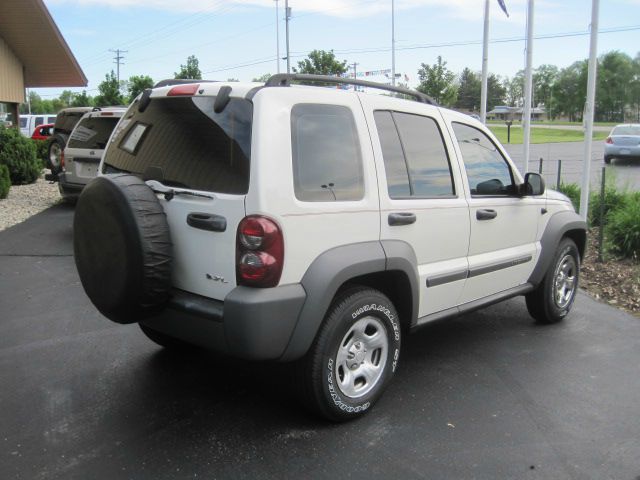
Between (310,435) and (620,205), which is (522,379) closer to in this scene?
(310,435)

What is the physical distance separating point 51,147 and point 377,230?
1288cm

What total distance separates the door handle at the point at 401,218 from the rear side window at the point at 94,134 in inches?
285

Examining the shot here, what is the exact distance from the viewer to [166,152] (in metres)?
3.69

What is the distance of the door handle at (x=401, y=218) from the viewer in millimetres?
3740

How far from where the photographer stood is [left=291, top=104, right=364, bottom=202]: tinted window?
11.0ft

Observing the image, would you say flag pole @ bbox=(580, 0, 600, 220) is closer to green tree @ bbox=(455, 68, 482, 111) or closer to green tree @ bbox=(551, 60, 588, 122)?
green tree @ bbox=(455, 68, 482, 111)

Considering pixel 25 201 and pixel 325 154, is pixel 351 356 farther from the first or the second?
pixel 25 201

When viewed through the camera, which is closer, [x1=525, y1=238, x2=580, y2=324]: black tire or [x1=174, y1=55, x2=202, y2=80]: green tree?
[x1=525, y1=238, x2=580, y2=324]: black tire

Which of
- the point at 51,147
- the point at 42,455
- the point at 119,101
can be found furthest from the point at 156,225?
the point at 119,101

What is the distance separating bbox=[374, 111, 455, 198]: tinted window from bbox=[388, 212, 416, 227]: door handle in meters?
0.12

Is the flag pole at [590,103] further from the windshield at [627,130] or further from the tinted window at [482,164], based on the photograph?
the windshield at [627,130]

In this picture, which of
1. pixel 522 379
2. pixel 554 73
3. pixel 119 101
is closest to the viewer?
pixel 522 379

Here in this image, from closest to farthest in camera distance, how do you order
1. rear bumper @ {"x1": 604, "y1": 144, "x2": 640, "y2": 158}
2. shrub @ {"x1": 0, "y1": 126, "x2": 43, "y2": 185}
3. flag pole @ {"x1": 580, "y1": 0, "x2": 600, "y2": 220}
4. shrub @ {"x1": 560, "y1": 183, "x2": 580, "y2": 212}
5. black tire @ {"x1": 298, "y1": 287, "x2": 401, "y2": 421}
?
black tire @ {"x1": 298, "y1": 287, "x2": 401, "y2": 421}, flag pole @ {"x1": 580, "y1": 0, "x2": 600, "y2": 220}, shrub @ {"x1": 560, "y1": 183, "x2": 580, "y2": 212}, shrub @ {"x1": 0, "y1": 126, "x2": 43, "y2": 185}, rear bumper @ {"x1": 604, "y1": 144, "x2": 640, "y2": 158}

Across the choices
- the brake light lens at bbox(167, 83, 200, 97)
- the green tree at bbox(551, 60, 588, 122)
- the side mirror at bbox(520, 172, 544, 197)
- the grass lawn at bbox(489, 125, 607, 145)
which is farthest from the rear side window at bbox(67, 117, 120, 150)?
the green tree at bbox(551, 60, 588, 122)
